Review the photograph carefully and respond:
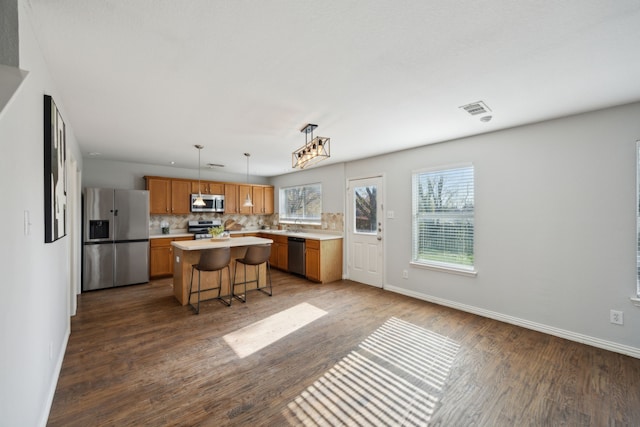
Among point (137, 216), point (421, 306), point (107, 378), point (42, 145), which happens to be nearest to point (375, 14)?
point (42, 145)

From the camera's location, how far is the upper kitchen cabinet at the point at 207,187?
614cm

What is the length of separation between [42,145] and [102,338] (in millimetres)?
2184

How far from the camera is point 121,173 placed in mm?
5531

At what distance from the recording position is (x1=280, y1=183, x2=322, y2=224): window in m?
6.18

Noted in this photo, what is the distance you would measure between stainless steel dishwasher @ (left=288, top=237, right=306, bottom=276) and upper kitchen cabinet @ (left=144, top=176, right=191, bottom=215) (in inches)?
101

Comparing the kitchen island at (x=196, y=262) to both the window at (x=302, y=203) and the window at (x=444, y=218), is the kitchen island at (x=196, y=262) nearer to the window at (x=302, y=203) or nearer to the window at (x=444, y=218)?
the window at (x=302, y=203)

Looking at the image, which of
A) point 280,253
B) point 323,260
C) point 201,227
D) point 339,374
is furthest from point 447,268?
point 201,227

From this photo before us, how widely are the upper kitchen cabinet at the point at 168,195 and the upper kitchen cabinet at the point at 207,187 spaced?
0.41ft

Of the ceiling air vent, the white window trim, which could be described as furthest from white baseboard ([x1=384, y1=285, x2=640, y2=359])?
the ceiling air vent

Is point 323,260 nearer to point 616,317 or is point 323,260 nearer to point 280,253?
point 280,253

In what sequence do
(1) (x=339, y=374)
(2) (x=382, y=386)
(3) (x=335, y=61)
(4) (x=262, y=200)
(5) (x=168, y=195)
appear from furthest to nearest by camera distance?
(4) (x=262, y=200) → (5) (x=168, y=195) → (1) (x=339, y=374) → (2) (x=382, y=386) → (3) (x=335, y=61)

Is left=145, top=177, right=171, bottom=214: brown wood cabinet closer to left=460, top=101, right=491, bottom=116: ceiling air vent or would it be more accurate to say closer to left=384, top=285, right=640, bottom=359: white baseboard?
left=384, top=285, right=640, bottom=359: white baseboard

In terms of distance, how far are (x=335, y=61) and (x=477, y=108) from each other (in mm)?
1680

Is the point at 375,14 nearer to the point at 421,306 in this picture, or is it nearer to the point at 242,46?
the point at 242,46
